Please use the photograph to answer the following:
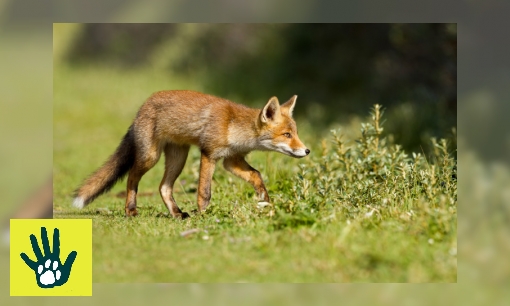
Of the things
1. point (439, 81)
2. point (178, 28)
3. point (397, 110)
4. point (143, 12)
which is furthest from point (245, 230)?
point (178, 28)

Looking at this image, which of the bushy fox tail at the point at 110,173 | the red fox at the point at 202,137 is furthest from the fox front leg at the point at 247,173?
the bushy fox tail at the point at 110,173

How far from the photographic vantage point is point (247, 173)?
7.86 meters

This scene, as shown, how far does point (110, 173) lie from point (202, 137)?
4.40ft

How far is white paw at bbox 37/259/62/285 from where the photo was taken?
534 centimetres

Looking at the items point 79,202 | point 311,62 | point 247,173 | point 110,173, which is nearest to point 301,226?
point 247,173

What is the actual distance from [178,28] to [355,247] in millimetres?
17692

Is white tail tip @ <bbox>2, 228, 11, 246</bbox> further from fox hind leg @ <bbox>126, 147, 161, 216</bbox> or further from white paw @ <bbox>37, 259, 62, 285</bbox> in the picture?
fox hind leg @ <bbox>126, 147, 161, 216</bbox>

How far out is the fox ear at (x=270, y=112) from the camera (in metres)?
7.66

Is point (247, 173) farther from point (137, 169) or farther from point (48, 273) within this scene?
point (48, 273)

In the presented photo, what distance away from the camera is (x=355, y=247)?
566cm

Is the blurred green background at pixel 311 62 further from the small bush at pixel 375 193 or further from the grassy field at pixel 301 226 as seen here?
the grassy field at pixel 301 226

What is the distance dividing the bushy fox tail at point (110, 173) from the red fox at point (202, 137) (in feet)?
0.04

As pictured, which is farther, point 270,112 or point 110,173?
point 110,173

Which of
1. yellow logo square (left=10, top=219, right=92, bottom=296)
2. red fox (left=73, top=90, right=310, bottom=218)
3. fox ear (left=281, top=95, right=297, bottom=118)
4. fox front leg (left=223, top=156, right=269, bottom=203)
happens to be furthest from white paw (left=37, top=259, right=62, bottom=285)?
fox ear (left=281, top=95, right=297, bottom=118)
